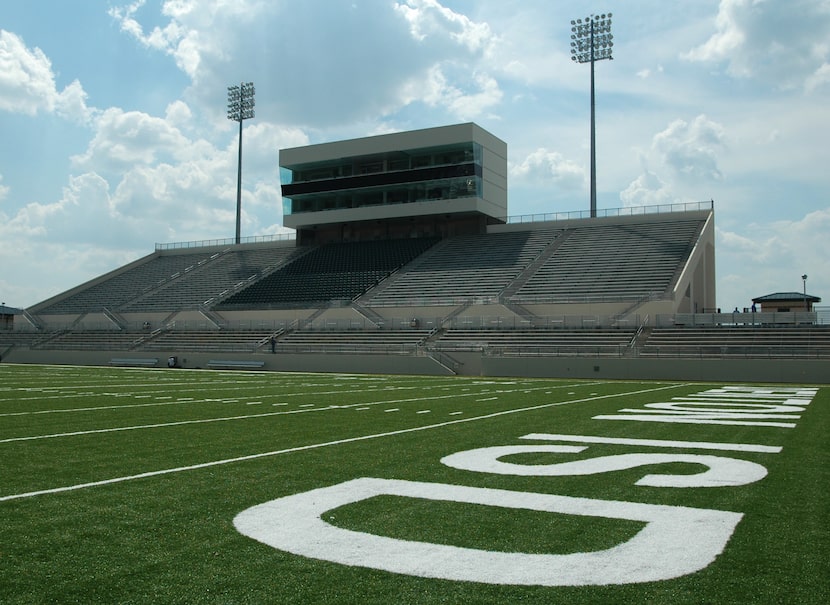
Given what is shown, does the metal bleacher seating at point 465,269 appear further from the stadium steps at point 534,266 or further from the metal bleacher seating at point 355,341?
the metal bleacher seating at point 355,341

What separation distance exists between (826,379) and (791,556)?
80.0ft

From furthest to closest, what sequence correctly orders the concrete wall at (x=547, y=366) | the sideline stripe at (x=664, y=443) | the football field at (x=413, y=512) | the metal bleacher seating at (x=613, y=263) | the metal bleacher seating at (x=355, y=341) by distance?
the metal bleacher seating at (x=613, y=263)
the metal bleacher seating at (x=355, y=341)
the concrete wall at (x=547, y=366)
the sideline stripe at (x=664, y=443)
the football field at (x=413, y=512)

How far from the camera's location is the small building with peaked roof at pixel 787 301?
42625 mm

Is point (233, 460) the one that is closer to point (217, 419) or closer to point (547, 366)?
point (217, 419)

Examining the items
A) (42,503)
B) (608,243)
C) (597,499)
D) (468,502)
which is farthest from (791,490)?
(608,243)

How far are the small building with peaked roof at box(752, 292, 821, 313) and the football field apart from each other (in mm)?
36107

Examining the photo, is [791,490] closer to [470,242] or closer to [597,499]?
[597,499]

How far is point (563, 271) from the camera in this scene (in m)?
39.8

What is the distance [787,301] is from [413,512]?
44.2 meters

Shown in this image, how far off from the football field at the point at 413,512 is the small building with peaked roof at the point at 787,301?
118 ft

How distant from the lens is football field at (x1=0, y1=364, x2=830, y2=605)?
368 cm

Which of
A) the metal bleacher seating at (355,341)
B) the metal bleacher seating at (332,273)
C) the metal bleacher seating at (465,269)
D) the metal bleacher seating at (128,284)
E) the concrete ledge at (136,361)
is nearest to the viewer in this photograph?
the metal bleacher seating at (355,341)

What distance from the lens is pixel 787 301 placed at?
43.8 meters

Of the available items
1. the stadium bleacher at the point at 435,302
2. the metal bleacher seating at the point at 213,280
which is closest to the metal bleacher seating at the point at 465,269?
the stadium bleacher at the point at 435,302
